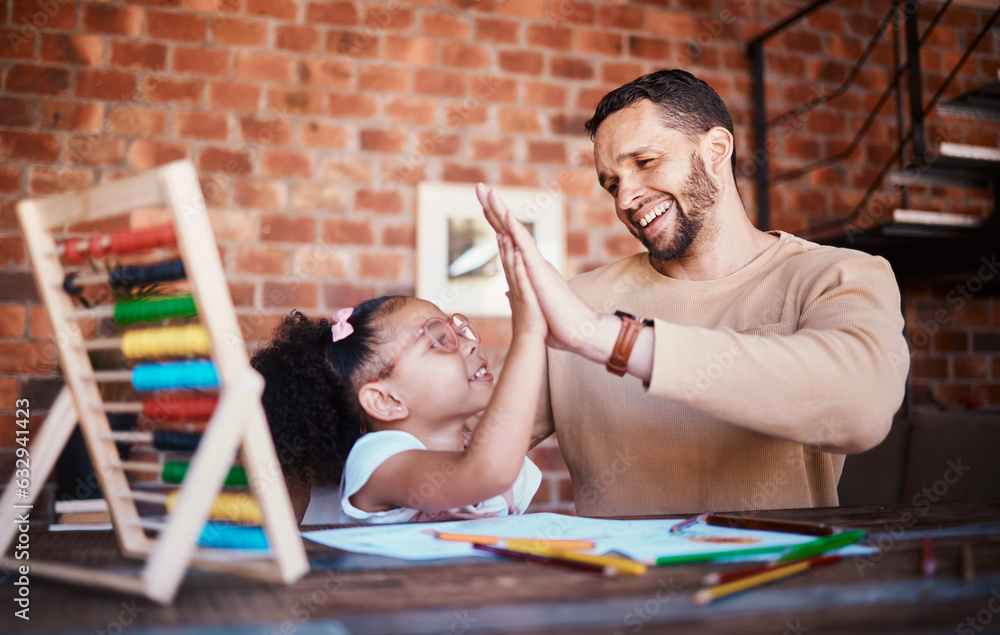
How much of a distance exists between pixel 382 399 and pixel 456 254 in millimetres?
1704

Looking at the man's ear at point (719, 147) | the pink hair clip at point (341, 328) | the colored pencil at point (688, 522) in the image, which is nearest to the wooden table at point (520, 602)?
the colored pencil at point (688, 522)

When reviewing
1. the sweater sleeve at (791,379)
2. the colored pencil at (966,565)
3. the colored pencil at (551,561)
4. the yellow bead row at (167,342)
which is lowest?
the colored pencil at (551,561)

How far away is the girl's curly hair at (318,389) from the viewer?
52.6 inches

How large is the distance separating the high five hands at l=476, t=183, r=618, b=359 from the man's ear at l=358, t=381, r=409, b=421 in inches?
A: 14.0

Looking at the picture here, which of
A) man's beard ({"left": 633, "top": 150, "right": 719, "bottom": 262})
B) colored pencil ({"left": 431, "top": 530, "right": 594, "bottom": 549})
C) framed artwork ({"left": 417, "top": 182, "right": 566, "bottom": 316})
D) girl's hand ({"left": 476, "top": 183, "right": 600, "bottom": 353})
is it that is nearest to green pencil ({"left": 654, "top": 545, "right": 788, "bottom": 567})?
colored pencil ({"left": 431, "top": 530, "right": 594, "bottom": 549})

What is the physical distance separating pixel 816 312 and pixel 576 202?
1.92 meters

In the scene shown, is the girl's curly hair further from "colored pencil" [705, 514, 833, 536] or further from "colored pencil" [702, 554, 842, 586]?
"colored pencil" [702, 554, 842, 586]

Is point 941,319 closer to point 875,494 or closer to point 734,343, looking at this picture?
point 875,494

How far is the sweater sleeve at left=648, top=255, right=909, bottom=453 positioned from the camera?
104 centimetres

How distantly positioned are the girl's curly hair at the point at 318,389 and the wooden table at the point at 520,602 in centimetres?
51

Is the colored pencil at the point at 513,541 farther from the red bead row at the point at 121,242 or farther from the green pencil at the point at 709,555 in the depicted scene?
the red bead row at the point at 121,242

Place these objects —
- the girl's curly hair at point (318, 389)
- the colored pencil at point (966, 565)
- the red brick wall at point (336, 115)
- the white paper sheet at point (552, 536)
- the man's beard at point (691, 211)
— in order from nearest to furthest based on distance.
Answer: the colored pencil at point (966, 565), the white paper sheet at point (552, 536), the girl's curly hair at point (318, 389), the man's beard at point (691, 211), the red brick wall at point (336, 115)

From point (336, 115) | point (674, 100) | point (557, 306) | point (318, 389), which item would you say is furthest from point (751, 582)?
point (336, 115)

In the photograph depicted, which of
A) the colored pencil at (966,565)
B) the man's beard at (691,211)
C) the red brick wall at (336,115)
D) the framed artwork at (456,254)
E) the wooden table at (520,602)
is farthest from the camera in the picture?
the framed artwork at (456,254)
